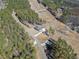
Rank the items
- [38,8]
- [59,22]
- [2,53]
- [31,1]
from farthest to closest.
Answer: [31,1] → [38,8] → [59,22] → [2,53]

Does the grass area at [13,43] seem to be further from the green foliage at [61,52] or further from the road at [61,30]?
the road at [61,30]

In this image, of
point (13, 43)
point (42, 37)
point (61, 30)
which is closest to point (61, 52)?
point (13, 43)

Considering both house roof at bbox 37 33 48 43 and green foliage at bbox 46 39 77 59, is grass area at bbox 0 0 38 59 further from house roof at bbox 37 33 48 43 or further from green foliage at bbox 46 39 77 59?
house roof at bbox 37 33 48 43

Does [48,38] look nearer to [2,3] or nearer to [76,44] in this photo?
[76,44]

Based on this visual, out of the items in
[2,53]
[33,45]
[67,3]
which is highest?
[2,53]

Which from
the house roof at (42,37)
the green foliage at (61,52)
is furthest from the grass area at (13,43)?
the house roof at (42,37)

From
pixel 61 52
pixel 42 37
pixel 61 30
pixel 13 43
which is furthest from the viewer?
pixel 61 30

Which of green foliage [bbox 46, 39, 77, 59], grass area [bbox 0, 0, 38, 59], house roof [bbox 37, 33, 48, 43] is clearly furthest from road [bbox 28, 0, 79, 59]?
grass area [bbox 0, 0, 38, 59]

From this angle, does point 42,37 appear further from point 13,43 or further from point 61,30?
point 13,43

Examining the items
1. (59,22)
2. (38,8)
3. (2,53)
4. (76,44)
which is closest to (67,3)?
(38,8)

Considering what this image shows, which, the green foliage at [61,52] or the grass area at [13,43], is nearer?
the grass area at [13,43]

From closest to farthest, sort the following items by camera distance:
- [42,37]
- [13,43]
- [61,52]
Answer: [13,43], [61,52], [42,37]
